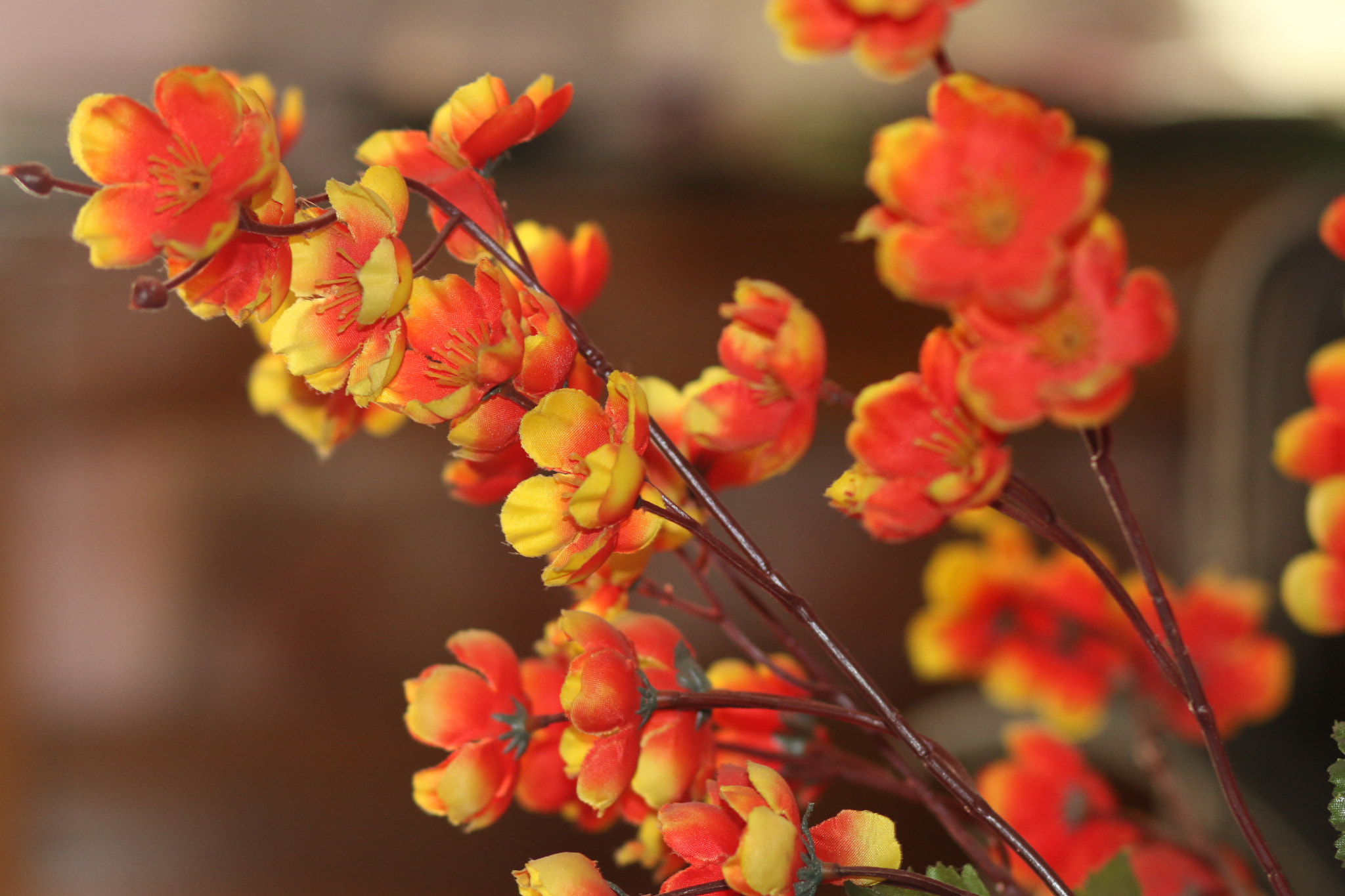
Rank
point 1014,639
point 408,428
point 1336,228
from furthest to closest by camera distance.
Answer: point 408,428
point 1014,639
point 1336,228

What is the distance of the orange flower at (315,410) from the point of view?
1.15ft

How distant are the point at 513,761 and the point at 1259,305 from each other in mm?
979

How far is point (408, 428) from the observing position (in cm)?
150

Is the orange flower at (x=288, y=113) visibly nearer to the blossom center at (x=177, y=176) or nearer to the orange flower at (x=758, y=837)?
the blossom center at (x=177, y=176)

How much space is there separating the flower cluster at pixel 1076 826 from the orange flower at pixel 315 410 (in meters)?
0.32

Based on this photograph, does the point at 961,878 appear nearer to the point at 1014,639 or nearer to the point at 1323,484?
the point at 1323,484

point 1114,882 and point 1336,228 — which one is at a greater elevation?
point 1336,228

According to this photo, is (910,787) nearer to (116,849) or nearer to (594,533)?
(594,533)

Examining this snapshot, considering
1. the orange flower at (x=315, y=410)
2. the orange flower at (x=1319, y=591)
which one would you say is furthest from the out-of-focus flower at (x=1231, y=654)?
the orange flower at (x=315, y=410)

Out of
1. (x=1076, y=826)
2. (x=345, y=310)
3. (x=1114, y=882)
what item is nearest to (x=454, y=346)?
(x=345, y=310)

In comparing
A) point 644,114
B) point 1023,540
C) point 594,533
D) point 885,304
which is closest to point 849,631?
point 885,304

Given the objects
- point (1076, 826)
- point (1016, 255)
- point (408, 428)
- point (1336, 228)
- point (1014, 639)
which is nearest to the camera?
point (1016, 255)

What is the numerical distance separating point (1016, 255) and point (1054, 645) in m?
0.52

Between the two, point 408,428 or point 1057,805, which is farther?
point 408,428
